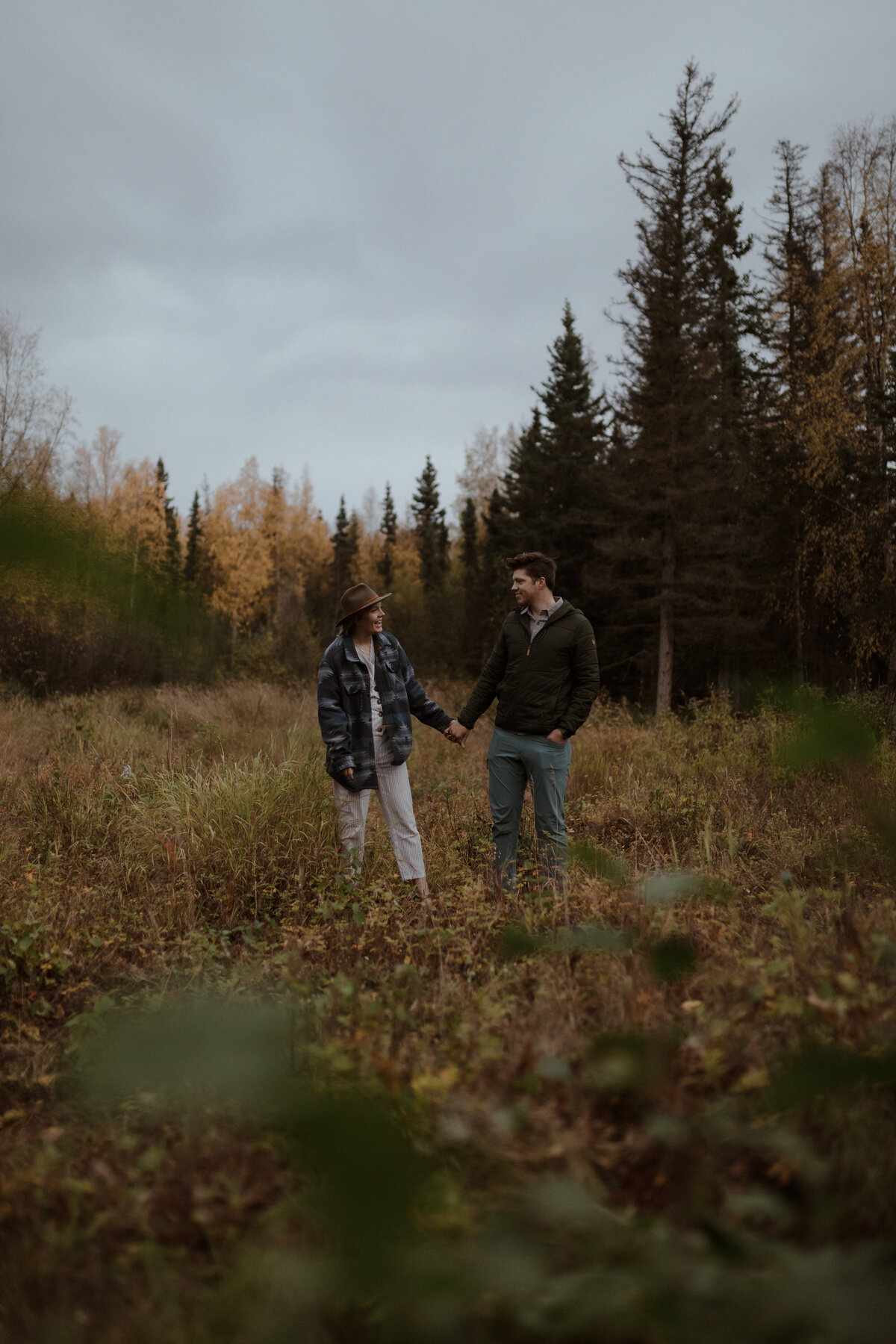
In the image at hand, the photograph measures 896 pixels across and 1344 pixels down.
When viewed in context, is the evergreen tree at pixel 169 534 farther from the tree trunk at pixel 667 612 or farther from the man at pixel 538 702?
the tree trunk at pixel 667 612

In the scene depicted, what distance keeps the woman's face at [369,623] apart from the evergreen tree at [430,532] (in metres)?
29.1

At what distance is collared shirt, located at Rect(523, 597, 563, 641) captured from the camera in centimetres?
474

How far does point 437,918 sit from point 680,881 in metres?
2.70

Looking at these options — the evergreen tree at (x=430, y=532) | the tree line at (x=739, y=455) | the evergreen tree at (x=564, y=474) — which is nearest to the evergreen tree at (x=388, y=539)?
the evergreen tree at (x=430, y=532)

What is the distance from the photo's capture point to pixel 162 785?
551 cm

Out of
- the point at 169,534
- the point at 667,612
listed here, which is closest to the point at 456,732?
the point at 169,534

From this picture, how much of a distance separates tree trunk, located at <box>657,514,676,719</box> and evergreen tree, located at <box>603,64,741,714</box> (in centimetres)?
2

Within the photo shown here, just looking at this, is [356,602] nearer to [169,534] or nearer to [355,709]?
[355,709]

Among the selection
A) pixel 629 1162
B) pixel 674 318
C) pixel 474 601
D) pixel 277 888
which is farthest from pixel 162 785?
pixel 474 601

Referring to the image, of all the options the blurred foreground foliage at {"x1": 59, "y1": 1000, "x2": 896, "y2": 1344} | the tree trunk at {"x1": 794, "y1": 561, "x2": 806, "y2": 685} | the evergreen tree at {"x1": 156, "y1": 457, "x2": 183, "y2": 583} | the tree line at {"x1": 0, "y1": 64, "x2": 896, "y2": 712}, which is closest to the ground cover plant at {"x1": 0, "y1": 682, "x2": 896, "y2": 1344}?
the blurred foreground foliage at {"x1": 59, "y1": 1000, "x2": 896, "y2": 1344}

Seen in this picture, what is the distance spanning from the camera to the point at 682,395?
665 inches

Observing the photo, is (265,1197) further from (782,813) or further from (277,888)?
(782,813)

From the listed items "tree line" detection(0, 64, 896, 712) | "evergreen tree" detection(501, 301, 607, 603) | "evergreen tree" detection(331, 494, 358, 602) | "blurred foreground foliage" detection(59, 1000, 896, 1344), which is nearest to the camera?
"blurred foreground foliage" detection(59, 1000, 896, 1344)

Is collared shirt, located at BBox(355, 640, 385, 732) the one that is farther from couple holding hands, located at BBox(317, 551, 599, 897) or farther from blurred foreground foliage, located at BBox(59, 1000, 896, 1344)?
blurred foreground foliage, located at BBox(59, 1000, 896, 1344)
